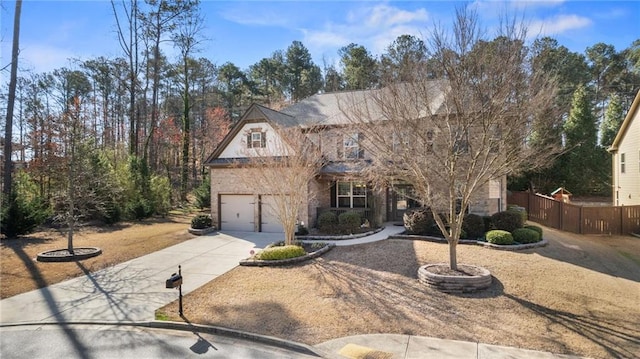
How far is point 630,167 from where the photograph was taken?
63.5 feet

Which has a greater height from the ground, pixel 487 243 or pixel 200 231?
pixel 487 243

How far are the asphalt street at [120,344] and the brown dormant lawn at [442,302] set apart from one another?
0.53 metres

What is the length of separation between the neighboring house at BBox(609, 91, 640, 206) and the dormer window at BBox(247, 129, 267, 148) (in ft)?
64.8

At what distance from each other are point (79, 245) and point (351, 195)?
12939 mm

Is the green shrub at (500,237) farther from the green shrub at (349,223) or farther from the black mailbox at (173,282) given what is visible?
the black mailbox at (173,282)

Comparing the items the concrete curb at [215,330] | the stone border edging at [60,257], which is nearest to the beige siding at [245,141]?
the stone border edging at [60,257]

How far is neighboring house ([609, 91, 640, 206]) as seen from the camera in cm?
1844

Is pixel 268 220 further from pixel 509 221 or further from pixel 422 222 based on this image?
pixel 509 221

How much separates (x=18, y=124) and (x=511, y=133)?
3780 centimetres

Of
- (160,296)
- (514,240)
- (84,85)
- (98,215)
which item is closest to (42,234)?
(98,215)

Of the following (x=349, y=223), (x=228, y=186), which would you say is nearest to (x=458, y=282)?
(x=349, y=223)

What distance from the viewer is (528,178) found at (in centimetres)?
2872

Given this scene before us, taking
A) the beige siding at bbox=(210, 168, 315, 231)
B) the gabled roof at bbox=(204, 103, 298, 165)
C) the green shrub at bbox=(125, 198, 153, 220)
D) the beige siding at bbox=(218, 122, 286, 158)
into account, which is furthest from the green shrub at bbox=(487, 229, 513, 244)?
the green shrub at bbox=(125, 198, 153, 220)

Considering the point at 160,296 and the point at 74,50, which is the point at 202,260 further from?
the point at 74,50
